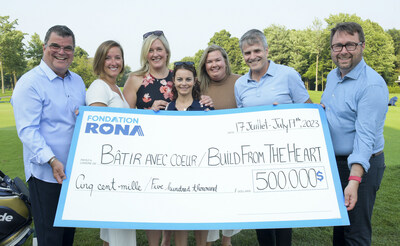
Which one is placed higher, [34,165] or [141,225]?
[34,165]

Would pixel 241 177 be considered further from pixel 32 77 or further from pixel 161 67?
pixel 32 77

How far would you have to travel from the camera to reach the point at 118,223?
2203 millimetres

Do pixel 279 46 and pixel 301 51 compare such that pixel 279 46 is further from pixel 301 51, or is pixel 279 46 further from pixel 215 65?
pixel 215 65

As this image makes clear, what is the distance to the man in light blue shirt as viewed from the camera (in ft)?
8.69

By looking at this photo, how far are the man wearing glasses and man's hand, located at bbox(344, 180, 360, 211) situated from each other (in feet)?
7.46

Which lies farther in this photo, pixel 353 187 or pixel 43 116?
pixel 43 116

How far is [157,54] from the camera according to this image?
3.11 meters

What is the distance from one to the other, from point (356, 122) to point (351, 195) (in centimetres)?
57

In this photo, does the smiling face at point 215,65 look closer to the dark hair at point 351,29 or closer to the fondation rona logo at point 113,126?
the fondation rona logo at point 113,126

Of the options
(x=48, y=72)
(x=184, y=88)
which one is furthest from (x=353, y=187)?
(x=48, y=72)

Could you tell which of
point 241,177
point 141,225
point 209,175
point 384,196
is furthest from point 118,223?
point 384,196

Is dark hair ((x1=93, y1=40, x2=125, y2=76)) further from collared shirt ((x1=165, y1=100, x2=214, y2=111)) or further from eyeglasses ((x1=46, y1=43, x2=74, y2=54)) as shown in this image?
collared shirt ((x1=165, y1=100, x2=214, y2=111))

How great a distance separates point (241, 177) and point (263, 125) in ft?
1.67

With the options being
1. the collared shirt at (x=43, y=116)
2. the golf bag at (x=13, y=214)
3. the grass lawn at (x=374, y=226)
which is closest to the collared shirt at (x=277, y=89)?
Answer: the collared shirt at (x=43, y=116)
